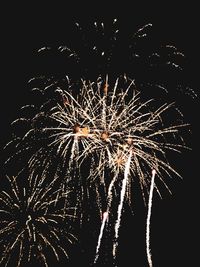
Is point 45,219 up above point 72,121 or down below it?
below

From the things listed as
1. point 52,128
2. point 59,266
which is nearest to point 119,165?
point 52,128

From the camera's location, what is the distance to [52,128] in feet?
23.6

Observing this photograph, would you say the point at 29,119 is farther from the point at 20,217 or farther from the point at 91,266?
the point at 91,266

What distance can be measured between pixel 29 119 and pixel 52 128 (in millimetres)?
346

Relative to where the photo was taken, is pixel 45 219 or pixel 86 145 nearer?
pixel 86 145

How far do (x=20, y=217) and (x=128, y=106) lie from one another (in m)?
2.29

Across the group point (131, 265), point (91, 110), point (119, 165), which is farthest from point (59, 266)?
point (91, 110)

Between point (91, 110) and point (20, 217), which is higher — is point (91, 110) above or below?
above

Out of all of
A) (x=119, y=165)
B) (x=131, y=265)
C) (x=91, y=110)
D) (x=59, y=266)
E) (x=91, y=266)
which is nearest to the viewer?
(x=91, y=110)

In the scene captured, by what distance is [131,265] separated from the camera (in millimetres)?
11766

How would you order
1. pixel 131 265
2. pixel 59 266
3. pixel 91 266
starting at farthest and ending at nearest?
pixel 131 265, pixel 59 266, pixel 91 266

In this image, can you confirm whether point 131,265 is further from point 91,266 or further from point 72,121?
point 72,121

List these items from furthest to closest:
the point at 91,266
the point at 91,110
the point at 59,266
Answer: the point at 59,266
the point at 91,266
the point at 91,110

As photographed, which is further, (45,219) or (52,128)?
(45,219)
